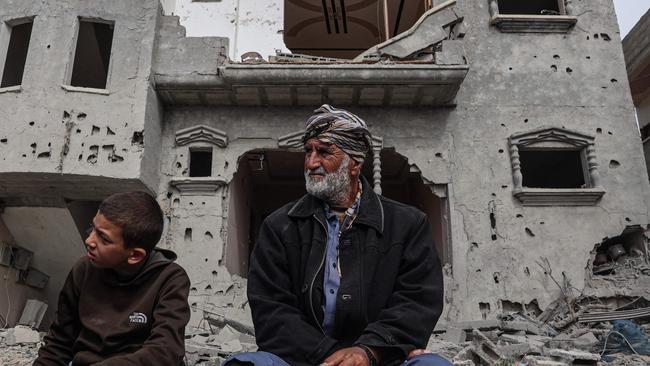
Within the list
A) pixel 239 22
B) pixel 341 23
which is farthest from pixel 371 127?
pixel 341 23

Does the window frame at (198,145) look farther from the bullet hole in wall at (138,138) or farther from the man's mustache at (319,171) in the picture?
the man's mustache at (319,171)

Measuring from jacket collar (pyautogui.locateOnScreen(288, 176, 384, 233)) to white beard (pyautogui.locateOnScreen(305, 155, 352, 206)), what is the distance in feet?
0.19

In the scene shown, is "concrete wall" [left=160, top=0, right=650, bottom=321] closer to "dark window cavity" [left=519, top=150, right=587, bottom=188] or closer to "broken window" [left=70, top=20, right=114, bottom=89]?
"dark window cavity" [left=519, top=150, right=587, bottom=188]

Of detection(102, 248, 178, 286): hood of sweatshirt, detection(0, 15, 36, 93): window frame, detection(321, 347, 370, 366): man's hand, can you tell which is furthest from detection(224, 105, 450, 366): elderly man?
detection(0, 15, 36, 93): window frame

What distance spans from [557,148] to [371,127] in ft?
10.7

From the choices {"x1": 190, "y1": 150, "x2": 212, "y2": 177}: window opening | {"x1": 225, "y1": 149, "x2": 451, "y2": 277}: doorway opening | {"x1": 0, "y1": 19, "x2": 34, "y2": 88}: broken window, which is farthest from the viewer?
{"x1": 190, "y1": 150, "x2": 212, "y2": 177}: window opening

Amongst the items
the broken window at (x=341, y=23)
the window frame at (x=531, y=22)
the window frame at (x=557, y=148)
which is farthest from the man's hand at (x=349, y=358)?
the broken window at (x=341, y=23)

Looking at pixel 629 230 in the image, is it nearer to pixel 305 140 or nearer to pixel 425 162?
pixel 425 162

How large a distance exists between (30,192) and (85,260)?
731 centimetres

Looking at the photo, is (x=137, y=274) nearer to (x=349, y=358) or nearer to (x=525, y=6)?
(x=349, y=358)

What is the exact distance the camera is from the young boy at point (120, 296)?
2.47 m

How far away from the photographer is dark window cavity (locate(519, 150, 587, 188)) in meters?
10.7

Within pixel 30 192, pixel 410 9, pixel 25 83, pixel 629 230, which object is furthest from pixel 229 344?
pixel 410 9

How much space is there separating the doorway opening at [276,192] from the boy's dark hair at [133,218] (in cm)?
634
